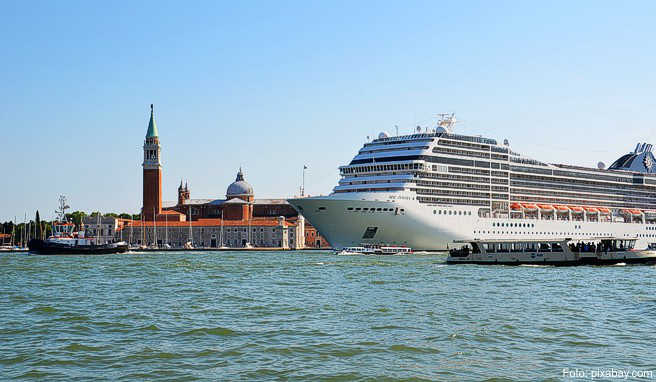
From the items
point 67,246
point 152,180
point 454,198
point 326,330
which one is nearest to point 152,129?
point 152,180

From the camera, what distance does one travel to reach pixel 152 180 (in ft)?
529

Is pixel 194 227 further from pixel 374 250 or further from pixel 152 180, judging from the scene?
pixel 374 250

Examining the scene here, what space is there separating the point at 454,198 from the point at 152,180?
323 ft

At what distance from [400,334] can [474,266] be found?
114 ft

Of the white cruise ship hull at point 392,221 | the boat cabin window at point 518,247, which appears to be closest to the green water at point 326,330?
the boat cabin window at point 518,247

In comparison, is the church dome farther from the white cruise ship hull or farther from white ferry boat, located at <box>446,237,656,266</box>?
white ferry boat, located at <box>446,237,656,266</box>

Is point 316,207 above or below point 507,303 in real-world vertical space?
above

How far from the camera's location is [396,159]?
77.0 m

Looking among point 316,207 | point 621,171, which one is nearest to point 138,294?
point 316,207

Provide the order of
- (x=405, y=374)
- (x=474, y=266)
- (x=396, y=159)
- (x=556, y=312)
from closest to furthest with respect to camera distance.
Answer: (x=405, y=374) → (x=556, y=312) → (x=474, y=266) → (x=396, y=159)

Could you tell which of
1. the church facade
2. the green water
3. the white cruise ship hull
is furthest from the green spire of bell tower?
the green water

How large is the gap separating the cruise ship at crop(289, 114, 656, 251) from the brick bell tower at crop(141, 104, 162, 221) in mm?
90291

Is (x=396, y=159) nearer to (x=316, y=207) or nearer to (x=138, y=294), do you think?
(x=316, y=207)

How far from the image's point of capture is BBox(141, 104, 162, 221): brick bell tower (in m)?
161
